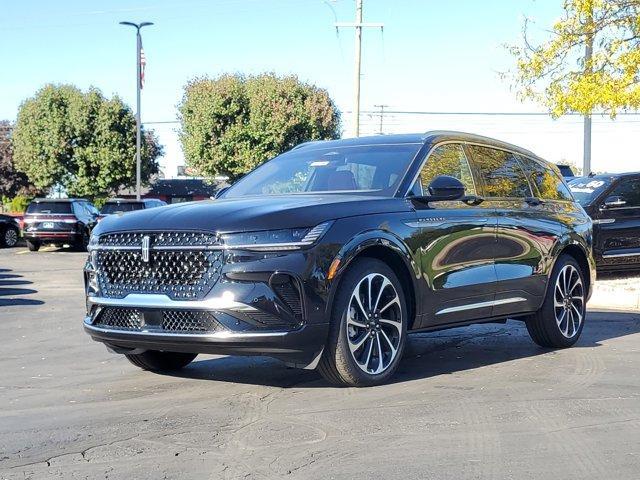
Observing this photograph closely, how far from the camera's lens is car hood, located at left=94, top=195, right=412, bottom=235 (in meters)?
5.91

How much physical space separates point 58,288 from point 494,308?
992cm

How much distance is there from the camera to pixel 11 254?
2748cm

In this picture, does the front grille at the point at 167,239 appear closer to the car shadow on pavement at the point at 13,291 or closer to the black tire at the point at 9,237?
the car shadow on pavement at the point at 13,291

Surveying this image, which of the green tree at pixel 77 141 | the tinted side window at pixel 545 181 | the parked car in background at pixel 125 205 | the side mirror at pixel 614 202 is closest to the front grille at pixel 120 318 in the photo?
the tinted side window at pixel 545 181

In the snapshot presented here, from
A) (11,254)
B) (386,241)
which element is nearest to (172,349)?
(386,241)

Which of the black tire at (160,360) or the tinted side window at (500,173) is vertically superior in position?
the tinted side window at (500,173)

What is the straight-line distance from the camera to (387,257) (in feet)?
21.7

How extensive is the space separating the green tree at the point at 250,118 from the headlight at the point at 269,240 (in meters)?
46.4

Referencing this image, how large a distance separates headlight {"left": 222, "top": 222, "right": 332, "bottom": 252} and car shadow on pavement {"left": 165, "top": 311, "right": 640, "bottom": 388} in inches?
43.9

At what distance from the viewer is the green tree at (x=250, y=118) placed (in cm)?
5228

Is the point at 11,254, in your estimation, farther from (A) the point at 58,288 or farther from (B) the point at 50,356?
(B) the point at 50,356

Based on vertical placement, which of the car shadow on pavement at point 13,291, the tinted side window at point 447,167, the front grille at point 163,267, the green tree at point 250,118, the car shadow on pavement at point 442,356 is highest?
the green tree at point 250,118

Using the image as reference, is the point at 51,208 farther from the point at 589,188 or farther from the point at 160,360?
the point at 160,360

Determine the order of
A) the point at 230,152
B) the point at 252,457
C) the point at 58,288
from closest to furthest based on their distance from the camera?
the point at 252,457 < the point at 58,288 < the point at 230,152
